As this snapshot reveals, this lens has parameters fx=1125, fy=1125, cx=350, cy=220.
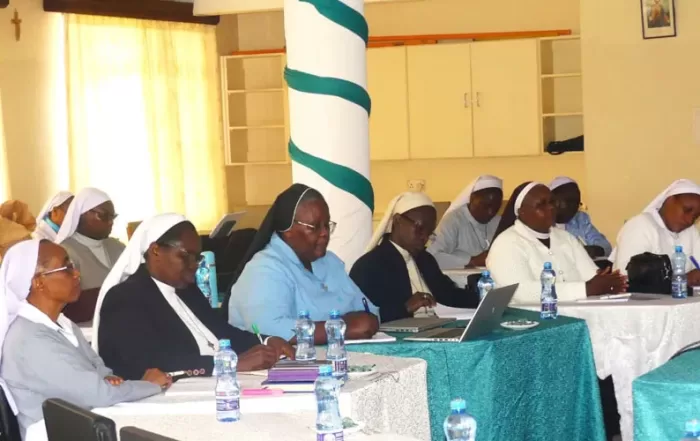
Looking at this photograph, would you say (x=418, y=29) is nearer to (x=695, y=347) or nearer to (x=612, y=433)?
(x=612, y=433)

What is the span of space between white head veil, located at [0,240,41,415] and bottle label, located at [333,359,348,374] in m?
1.05

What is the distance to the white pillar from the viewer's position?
632cm

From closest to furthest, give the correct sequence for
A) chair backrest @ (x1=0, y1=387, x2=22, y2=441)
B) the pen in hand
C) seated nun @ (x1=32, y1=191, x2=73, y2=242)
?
1. chair backrest @ (x1=0, y1=387, x2=22, y2=441)
2. the pen in hand
3. seated nun @ (x1=32, y1=191, x2=73, y2=242)

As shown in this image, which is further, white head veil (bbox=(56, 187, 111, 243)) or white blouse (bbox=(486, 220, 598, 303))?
white head veil (bbox=(56, 187, 111, 243))

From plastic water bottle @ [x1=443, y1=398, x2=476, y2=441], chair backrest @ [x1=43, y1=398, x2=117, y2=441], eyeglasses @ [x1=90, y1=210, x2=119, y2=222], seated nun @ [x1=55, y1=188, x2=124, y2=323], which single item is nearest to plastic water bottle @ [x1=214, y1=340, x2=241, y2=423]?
chair backrest @ [x1=43, y1=398, x2=117, y2=441]

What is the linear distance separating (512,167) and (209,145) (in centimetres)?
300

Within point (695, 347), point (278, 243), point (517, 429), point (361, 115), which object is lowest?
point (517, 429)

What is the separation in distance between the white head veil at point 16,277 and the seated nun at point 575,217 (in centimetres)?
497

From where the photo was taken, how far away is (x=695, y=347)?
12.8 feet

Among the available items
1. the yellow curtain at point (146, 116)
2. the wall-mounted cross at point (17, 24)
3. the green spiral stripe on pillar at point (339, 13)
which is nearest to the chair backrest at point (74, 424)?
the green spiral stripe on pillar at point (339, 13)

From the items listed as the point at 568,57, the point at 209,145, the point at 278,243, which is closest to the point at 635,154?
the point at 568,57

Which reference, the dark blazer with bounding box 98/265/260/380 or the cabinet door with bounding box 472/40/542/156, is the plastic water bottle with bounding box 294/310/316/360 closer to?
the dark blazer with bounding box 98/265/260/380

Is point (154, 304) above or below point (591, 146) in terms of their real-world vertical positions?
below

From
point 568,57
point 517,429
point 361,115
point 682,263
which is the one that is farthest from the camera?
point 568,57
